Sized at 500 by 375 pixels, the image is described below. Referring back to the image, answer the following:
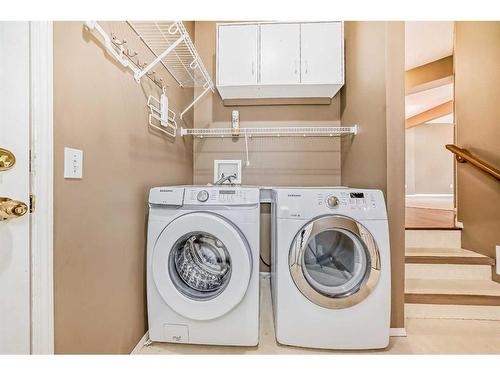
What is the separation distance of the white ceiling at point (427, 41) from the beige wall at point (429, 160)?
4.32 meters

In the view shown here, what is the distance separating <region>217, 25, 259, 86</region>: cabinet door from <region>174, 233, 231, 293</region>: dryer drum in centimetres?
127

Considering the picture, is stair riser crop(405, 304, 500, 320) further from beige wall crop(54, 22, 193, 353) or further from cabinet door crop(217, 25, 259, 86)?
cabinet door crop(217, 25, 259, 86)

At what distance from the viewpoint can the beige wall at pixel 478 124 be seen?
191cm

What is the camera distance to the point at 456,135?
7.56 ft

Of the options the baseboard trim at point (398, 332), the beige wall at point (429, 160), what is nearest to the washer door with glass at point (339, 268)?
the baseboard trim at point (398, 332)

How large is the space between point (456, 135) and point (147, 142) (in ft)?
9.19

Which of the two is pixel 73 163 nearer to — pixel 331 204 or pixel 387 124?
pixel 331 204

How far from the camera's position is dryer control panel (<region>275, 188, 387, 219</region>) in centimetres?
125

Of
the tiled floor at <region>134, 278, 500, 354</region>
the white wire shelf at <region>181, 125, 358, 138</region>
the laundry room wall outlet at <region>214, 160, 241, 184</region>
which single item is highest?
the white wire shelf at <region>181, 125, 358, 138</region>

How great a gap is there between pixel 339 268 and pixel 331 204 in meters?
0.39

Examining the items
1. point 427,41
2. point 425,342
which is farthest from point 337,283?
point 427,41

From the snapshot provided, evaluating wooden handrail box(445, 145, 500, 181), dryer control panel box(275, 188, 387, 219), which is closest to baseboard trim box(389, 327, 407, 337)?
dryer control panel box(275, 188, 387, 219)
